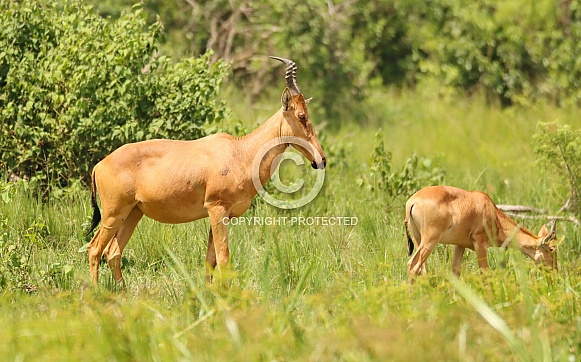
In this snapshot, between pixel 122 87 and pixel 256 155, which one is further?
pixel 122 87

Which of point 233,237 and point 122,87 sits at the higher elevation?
point 122,87

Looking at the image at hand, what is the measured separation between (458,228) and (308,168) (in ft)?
10.3

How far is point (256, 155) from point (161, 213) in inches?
34.6

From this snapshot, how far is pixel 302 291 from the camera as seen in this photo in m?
7.04

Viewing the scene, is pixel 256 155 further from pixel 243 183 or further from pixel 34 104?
pixel 34 104

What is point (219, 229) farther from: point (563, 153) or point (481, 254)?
point (563, 153)

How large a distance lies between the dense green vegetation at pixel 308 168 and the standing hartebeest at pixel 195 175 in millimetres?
411

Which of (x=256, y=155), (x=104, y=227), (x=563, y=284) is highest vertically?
(x=256, y=155)

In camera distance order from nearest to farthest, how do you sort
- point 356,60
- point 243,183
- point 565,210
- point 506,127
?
point 243,183 → point 565,210 → point 506,127 → point 356,60

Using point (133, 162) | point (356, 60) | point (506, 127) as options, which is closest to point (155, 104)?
point (133, 162)

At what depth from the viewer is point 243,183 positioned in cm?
723

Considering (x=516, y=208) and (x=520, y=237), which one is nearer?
(x=520, y=237)

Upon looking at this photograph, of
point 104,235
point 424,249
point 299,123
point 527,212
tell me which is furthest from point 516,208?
point 104,235

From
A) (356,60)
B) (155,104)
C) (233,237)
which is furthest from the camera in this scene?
(356,60)
